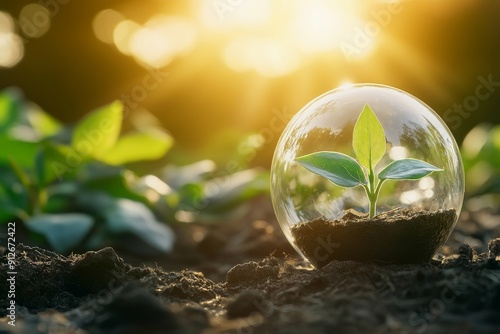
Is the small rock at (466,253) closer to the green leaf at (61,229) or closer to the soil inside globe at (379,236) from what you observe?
the soil inside globe at (379,236)

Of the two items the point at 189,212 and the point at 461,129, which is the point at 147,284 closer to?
the point at 189,212

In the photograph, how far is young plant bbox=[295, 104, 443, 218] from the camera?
2320 mm

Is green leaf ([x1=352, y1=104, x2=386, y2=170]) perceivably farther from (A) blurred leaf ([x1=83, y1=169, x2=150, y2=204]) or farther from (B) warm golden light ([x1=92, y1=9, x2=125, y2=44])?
(B) warm golden light ([x1=92, y1=9, x2=125, y2=44])

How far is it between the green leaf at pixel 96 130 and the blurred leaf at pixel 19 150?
30 cm

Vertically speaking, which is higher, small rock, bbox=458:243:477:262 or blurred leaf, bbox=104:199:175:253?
blurred leaf, bbox=104:199:175:253

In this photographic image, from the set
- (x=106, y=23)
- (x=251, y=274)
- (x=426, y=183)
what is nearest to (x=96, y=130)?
(x=251, y=274)

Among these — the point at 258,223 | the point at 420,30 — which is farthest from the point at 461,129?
the point at 258,223

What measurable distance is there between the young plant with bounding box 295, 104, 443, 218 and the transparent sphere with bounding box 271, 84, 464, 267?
0.02 metres

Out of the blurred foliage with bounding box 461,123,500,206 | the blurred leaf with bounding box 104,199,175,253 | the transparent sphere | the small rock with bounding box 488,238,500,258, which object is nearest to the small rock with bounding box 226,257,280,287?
the transparent sphere

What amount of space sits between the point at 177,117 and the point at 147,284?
6.70 m

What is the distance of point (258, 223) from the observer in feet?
15.3

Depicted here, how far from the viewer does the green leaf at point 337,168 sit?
233cm

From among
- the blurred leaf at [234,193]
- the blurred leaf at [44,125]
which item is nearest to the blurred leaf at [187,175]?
the blurred leaf at [234,193]

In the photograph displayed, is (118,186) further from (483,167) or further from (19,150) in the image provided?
(483,167)
